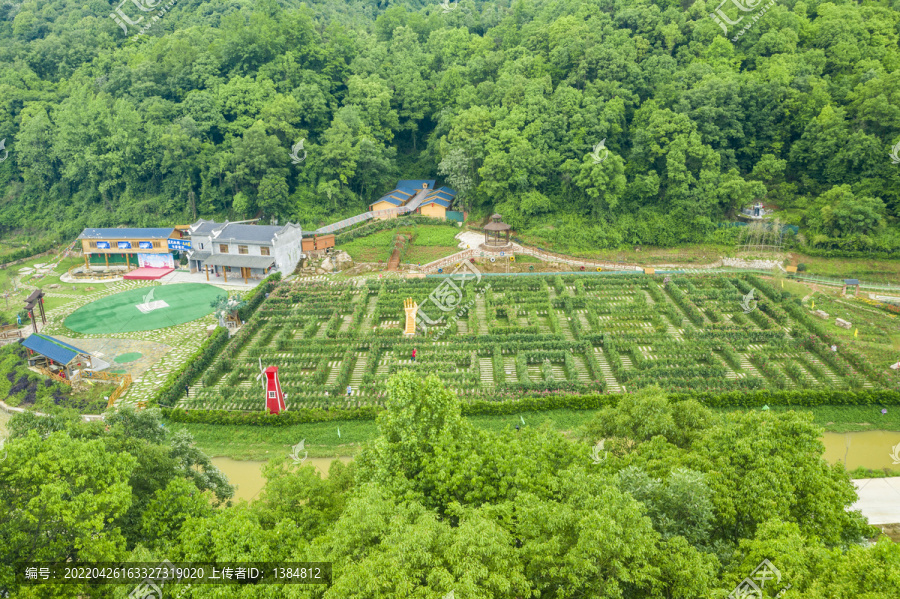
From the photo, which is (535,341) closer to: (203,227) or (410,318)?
(410,318)

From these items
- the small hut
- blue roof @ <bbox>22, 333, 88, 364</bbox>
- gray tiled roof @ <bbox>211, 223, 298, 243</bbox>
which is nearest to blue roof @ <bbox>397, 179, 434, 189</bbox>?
the small hut

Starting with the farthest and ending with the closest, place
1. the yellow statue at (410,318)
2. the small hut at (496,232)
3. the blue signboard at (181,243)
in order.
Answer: the blue signboard at (181,243), the small hut at (496,232), the yellow statue at (410,318)

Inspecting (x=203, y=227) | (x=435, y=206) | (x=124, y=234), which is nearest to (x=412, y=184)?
(x=435, y=206)

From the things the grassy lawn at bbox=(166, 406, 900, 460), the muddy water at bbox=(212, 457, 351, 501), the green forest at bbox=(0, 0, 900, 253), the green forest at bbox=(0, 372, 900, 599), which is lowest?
the muddy water at bbox=(212, 457, 351, 501)

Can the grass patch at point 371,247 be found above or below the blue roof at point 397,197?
below

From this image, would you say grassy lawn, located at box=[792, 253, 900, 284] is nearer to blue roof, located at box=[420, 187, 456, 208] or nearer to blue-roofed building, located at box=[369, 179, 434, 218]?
blue roof, located at box=[420, 187, 456, 208]

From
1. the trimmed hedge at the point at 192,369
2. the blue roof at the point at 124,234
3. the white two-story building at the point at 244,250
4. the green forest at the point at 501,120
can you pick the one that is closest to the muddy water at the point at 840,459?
the trimmed hedge at the point at 192,369

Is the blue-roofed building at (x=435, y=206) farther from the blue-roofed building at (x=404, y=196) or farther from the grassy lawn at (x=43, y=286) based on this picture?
the grassy lawn at (x=43, y=286)

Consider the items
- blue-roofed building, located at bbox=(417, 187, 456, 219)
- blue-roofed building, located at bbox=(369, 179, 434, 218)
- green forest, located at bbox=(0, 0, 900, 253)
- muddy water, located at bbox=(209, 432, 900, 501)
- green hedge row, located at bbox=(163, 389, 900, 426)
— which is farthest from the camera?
blue-roofed building, located at bbox=(369, 179, 434, 218)
